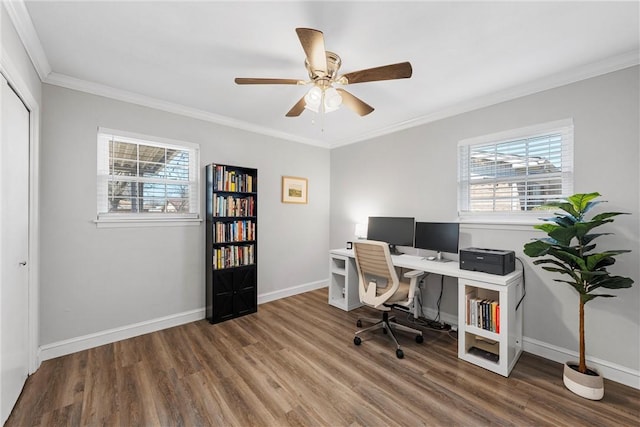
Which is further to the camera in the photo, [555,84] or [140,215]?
[140,215]

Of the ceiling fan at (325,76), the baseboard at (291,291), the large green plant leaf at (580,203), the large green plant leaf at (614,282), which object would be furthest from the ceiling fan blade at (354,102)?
the baseboard at (291,291)

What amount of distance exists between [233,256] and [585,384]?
337 cm

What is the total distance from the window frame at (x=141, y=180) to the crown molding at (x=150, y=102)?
34 centimetres

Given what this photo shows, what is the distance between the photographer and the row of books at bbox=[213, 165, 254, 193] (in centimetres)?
324

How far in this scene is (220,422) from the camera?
1715 mm

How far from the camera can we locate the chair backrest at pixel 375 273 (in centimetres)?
253

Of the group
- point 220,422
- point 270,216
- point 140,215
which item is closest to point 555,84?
point 270,216

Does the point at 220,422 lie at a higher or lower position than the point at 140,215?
lower

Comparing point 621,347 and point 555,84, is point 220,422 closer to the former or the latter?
point 621,347

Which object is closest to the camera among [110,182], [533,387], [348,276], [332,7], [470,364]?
[332,7]

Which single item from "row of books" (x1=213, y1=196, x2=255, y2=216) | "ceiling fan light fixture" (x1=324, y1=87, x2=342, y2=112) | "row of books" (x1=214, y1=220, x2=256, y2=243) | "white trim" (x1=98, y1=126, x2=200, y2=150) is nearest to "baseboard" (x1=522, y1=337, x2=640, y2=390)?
"ceiling fan light fixture" (x1=324, y1=87, x2=342, y2=112)

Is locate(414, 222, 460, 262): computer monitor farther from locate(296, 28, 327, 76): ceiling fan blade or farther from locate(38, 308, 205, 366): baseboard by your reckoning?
locate(38, 308, 205, 366): baseboard

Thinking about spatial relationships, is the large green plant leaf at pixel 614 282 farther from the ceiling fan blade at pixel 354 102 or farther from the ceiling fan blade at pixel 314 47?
the ceiling fan blade at pixel 314 47

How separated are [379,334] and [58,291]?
310cm
